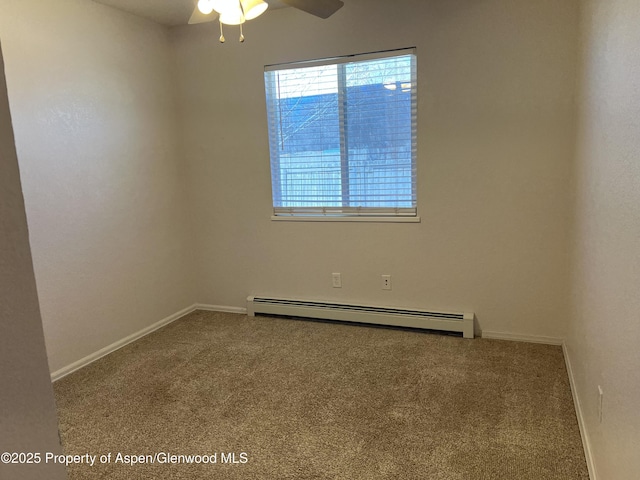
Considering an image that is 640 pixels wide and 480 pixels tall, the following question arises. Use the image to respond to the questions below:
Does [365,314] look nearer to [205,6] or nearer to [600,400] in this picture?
[600,400]

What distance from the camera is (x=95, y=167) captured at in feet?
10.2

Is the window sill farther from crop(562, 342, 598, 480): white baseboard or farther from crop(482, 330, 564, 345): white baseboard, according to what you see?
crop(562, 342, 598, 480): white baseboard

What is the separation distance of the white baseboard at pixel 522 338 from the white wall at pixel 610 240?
0.68 meters

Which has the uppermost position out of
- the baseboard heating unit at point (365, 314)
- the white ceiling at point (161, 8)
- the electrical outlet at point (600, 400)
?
the white ceiling at point (161, 8)

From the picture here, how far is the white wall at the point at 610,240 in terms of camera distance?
4.38 feet

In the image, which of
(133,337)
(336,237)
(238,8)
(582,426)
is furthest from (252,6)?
(133,337)

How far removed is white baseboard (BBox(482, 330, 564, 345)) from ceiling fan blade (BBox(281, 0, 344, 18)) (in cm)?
234

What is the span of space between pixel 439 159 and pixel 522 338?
137cm

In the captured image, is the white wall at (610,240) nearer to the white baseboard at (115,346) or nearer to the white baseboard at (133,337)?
the white baseboard at (133,337)

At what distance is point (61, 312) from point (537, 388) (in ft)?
9.42

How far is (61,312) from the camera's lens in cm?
290

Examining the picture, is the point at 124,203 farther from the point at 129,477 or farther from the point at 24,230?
the point at 24,230

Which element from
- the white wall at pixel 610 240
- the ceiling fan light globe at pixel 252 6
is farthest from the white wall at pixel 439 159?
the ceiling fan light globe at pixel 252 6

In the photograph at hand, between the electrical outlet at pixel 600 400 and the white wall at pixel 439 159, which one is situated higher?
the white wall at pixel 439 159
